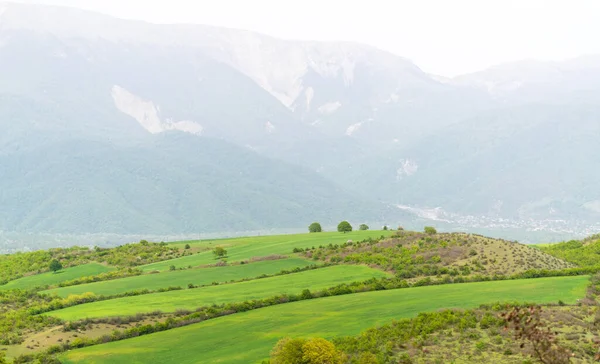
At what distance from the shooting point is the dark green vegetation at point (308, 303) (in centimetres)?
4306

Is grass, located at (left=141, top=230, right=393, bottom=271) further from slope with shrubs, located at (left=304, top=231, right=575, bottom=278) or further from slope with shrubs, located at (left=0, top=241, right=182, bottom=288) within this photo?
slope with shrubs, located at (left=304, top=231, right=575, bottom=278)

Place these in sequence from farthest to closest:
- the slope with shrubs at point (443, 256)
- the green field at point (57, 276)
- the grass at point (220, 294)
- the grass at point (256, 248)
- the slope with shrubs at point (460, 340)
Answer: the grass at point (256, 248) < the green field at point (57, 276) < the slope with shrubs at point (443, 256) < the grass at point (220, 294) < the slope with shrubs at point (460, 340)

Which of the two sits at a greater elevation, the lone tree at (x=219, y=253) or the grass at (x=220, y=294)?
the lone tree at (x=219, y=253)

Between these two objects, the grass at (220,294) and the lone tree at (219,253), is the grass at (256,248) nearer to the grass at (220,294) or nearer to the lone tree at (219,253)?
the lone tree at (219,253)

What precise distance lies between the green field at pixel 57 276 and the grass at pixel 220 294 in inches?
1050

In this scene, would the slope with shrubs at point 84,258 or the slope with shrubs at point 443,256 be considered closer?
Answer: the slope with shrubs at point 443,256

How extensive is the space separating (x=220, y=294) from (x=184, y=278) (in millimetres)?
15387

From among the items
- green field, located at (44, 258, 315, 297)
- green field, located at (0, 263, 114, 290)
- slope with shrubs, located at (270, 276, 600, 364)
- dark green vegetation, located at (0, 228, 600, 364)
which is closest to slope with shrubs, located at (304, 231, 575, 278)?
dark green vegetation, located at (0, 228, 600, 364)

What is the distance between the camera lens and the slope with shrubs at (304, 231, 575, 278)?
74.6 m

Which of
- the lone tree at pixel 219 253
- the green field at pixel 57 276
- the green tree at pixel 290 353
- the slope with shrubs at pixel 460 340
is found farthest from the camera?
the lone tree at pixel 219 253

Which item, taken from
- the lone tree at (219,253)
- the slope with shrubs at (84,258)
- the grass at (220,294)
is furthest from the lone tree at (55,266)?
the grass at (220,294)

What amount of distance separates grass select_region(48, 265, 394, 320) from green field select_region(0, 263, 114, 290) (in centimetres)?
2667

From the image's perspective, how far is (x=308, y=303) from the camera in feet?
199

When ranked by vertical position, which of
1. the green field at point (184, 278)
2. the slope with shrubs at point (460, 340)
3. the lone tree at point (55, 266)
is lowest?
the slope with shrubs at point (460, 340)
